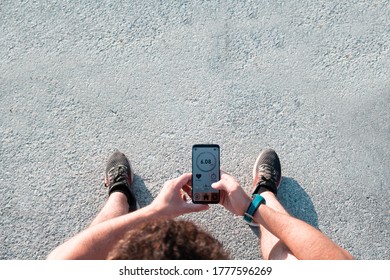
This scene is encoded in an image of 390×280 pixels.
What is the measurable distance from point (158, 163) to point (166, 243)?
4.32 ft

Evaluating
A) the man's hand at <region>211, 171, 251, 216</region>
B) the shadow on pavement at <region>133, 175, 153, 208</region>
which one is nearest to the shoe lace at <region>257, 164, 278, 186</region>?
the man's hand at <region>211, 171, 251, 216</region>

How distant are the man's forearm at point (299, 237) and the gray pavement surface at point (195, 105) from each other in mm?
462

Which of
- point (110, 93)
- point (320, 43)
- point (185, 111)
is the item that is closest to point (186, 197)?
point (185, 111)

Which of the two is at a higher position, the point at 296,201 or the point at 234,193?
the point at 234,193

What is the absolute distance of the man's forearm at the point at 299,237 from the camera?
2.56 m

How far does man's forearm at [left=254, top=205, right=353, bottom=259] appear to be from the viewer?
2.56 metres

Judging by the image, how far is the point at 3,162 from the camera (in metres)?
3.33

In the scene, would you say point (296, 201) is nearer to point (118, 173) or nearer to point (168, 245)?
point (118, 173)

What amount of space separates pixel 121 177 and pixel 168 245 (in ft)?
3.97

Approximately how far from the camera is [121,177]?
3180 mm

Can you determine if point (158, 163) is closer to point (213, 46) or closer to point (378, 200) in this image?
point (213, 46)

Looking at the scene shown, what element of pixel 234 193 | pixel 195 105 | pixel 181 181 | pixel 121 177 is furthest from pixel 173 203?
pixel 195 105

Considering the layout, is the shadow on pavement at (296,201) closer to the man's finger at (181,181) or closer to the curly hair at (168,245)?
the man's finger at (181,181)

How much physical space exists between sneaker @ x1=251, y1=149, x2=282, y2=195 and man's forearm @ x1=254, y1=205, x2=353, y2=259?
15.9 inches
